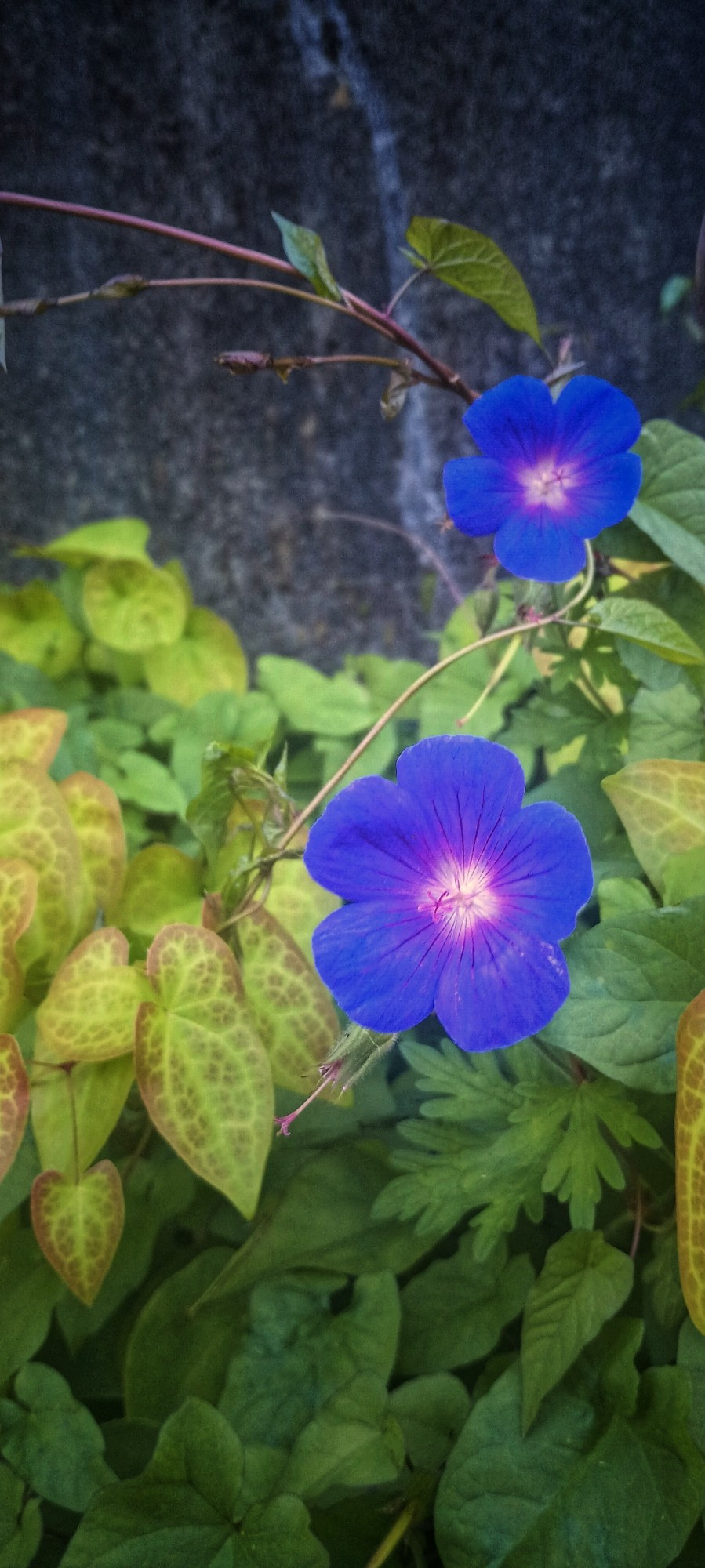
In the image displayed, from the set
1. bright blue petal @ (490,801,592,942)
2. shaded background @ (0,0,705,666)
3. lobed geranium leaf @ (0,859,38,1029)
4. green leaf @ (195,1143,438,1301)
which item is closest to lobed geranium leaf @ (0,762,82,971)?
lobed geranium leaf @ (0,859,38,1029)

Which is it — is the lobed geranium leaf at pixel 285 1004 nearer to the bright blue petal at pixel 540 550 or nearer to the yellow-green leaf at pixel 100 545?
the bright blue petal at pixel 540 550

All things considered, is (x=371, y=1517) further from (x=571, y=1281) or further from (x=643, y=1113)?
(x=643, y=1113)

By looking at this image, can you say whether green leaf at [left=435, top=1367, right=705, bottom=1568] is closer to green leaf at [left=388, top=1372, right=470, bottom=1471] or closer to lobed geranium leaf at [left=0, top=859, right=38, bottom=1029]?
green leaf at [left=388, top=1372, right=470, bottom=1471]

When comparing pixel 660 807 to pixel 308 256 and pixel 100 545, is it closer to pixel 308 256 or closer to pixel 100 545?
pixel 308 256

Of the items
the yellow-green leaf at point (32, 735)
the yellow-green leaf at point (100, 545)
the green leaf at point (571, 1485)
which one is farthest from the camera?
the yellow-green leaf at point (100, 545)

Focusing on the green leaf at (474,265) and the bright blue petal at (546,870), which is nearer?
the bright blue petal at (546,870)

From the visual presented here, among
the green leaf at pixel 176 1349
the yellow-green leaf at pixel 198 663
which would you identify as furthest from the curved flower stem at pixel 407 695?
the yellow-green leaf at pixel 198 663
